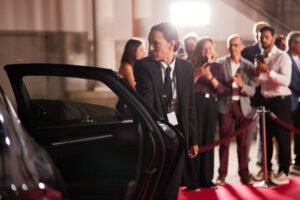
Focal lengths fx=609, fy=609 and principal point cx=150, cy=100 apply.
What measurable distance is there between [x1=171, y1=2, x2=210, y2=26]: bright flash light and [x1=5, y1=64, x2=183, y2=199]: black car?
409 cm

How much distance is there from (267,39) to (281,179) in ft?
4.44

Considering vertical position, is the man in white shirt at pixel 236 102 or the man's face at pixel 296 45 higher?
the man's face at pixel 296 45

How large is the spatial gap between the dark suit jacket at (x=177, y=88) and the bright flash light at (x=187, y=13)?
332 centimetres

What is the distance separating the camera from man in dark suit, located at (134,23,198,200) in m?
4.75

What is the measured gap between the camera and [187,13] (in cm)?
823

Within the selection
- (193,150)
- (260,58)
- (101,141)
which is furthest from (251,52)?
(101,141)

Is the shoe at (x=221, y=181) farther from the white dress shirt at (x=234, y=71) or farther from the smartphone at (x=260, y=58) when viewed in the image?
the smartphone at (x=260, y=58)

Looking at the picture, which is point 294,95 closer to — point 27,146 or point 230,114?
point 230,114

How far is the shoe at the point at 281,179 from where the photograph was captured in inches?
228

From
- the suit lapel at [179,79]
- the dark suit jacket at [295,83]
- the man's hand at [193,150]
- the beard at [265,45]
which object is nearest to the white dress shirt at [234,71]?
the beard at [265,45]

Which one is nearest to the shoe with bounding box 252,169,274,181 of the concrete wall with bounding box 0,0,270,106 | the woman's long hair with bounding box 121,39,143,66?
the woman's long hair with bounding box 121,39,143,66

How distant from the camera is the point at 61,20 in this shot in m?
8.69

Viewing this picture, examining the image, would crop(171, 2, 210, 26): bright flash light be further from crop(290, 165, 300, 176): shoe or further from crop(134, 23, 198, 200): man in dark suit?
crop(134, 23, 198, 200): man in dark suit

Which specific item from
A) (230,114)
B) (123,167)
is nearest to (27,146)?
(123,167)
